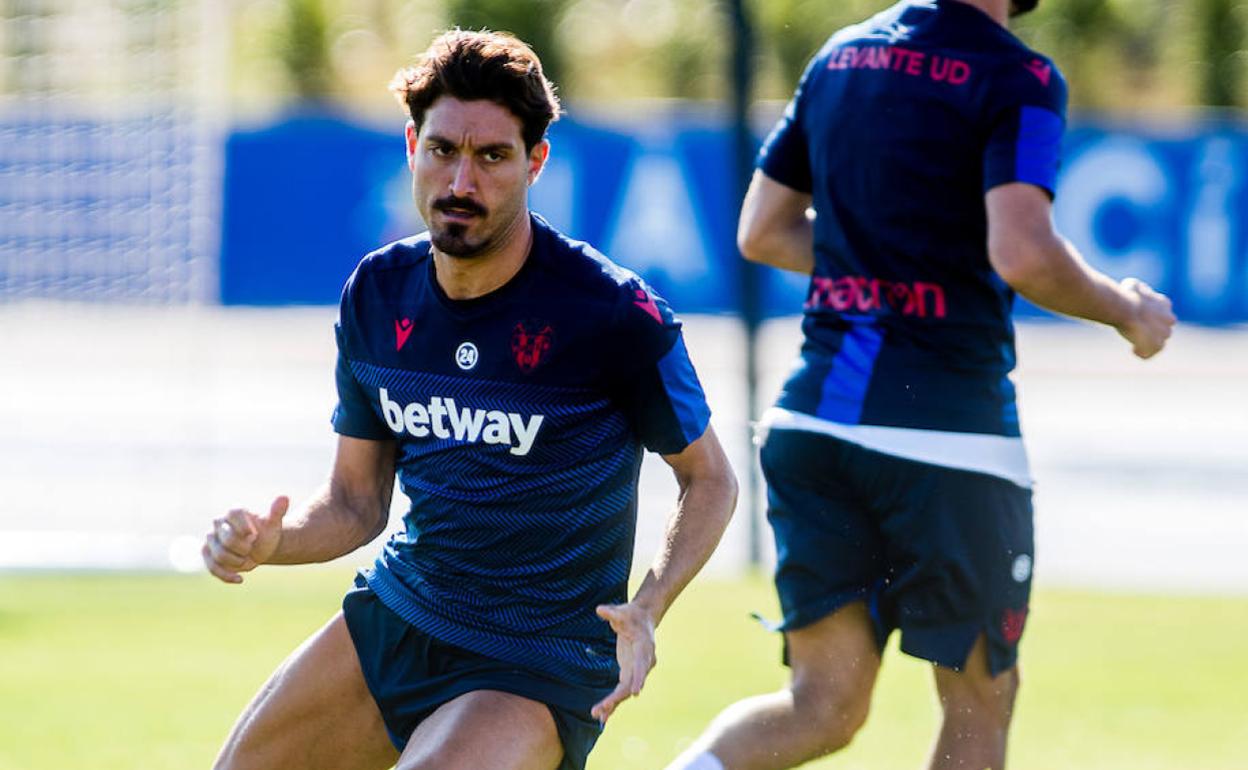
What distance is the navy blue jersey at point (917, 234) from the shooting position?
448cm

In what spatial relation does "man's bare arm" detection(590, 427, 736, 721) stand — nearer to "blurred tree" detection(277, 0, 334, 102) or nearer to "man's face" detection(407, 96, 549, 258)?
"man's face" detection(407, 96, 549, 258)

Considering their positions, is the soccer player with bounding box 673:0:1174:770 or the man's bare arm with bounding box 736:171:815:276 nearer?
the soccer player with bounding box 673:0:1174:770

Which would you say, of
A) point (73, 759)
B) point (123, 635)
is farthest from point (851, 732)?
point (123, 635)

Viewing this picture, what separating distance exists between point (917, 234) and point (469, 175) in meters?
1.05

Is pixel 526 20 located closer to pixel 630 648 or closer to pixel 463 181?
pixel 463 181

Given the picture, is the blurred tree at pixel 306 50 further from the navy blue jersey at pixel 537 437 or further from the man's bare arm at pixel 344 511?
the navy blue jersey at pixel 537 437

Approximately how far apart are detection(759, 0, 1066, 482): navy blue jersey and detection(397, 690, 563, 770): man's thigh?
1007 mm

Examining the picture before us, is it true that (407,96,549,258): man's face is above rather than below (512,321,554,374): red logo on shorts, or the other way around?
above

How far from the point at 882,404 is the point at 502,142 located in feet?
3.49

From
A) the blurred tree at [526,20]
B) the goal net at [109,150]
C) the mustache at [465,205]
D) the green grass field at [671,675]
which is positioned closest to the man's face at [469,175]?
the mustache at [465,205]

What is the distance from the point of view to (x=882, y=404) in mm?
4570

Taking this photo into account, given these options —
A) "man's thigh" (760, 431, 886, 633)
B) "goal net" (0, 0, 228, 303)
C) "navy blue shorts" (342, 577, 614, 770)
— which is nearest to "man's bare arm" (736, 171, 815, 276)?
"man's thigh" (760, 431, 886, 633)

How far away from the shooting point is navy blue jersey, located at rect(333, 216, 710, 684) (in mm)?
4145

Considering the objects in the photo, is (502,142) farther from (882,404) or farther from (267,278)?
(267,278)
